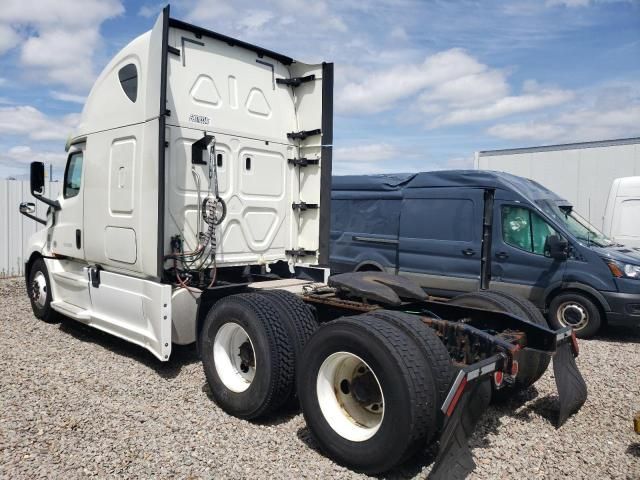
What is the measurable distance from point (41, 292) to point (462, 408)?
629cm

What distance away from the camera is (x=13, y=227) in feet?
40.1

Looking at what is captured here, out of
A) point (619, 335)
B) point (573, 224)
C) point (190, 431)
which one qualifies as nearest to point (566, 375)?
point (190, 431)

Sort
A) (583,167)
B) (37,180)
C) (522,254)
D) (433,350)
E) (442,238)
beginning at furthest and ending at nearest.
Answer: (583,167)
(442,238)
(522,254)
(37,180)
(433,350)

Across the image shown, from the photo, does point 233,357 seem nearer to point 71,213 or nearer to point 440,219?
point 71,213

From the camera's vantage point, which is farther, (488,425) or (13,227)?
(13,227)

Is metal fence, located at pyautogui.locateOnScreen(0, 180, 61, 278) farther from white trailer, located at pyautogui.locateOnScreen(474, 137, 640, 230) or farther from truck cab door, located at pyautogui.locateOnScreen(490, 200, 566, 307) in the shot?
white trailer, located at pyautogui.locateOnScreen(474, 137, 640, 230)

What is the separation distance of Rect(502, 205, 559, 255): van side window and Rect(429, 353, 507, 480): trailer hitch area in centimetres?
488

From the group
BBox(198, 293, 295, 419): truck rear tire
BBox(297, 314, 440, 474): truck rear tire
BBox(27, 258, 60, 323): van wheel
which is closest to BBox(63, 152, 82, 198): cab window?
BBox(27, 258, 60, 323): van wheel

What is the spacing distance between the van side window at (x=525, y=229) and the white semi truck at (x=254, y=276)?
3.31 m

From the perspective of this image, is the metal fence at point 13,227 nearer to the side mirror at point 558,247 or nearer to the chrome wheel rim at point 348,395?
the side mirror at point 558,247

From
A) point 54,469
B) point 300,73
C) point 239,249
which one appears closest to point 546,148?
point 300,73

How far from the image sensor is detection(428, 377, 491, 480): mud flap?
9.71 feet

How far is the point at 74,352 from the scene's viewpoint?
6.00 m

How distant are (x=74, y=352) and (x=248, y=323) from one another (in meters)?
2.92
